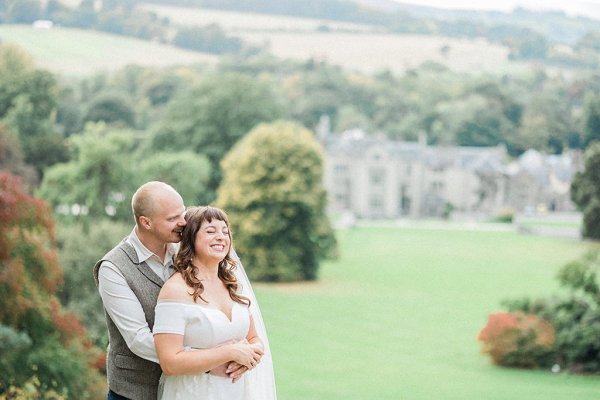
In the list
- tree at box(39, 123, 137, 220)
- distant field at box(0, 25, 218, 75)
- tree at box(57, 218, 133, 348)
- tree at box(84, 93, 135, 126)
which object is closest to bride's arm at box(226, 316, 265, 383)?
tree at box(57, 218, 133, 348)

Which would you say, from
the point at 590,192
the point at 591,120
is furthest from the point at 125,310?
the point at 591,120

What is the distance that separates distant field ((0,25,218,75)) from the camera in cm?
5666

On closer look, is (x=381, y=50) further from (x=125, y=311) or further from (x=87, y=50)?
(x=125, y=311)

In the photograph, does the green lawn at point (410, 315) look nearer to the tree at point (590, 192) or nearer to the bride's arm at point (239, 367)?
the tree at point (590, 192)

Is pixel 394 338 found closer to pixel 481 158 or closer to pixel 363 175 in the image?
pixel 363 175

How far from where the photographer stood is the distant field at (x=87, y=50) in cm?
5666

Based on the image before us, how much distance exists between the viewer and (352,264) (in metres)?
38.7

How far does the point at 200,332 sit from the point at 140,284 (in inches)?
10.2

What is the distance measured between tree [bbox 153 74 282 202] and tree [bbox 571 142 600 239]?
13.8m

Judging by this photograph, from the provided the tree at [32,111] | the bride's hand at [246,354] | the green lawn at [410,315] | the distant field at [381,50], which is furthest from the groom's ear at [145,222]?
the distant field at [381,50]

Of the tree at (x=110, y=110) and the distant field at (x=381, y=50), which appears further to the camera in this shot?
the distant field at (x=381, y=50)

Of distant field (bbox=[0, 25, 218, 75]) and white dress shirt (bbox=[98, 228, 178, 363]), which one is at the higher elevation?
distant field (bbox=[0, 25, 218, 75])

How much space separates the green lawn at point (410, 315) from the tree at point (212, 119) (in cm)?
630

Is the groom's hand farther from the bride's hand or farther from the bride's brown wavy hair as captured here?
the bride's brown wavy hair
